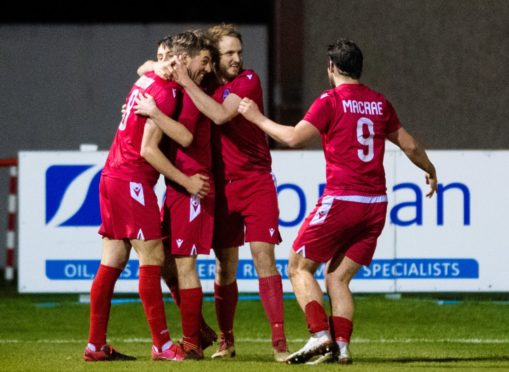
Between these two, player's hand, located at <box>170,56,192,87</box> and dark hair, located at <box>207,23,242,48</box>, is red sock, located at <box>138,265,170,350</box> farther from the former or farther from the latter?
dark hair, located at <box>207,23,242,48</box>

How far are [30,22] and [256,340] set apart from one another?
9047 mm

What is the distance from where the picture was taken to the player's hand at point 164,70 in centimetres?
812

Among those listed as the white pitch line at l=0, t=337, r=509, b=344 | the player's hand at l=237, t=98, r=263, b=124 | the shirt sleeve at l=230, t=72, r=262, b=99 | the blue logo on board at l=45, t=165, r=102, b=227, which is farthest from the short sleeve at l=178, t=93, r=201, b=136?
the blue logo on board at l=45, t=165, r=102, b=227

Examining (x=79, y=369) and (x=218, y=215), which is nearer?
(x=79, y=369)

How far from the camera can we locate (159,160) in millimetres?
7984

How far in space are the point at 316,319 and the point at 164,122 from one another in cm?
141

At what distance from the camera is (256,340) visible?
9.86m

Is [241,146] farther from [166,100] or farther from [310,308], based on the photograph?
[310,308]

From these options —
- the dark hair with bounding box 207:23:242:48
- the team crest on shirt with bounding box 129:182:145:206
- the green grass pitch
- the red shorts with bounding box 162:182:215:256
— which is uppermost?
the dark hair with bounding box 207:23:242:48

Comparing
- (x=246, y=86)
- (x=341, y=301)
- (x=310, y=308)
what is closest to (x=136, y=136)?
(x=246, y=86)

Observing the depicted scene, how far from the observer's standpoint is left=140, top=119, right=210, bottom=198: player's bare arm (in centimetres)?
799

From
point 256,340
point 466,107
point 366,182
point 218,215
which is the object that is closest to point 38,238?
point 256,340

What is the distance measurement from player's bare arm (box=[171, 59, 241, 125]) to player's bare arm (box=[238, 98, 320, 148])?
15 centimetres

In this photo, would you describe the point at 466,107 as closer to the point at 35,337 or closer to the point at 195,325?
the point at 35,337
